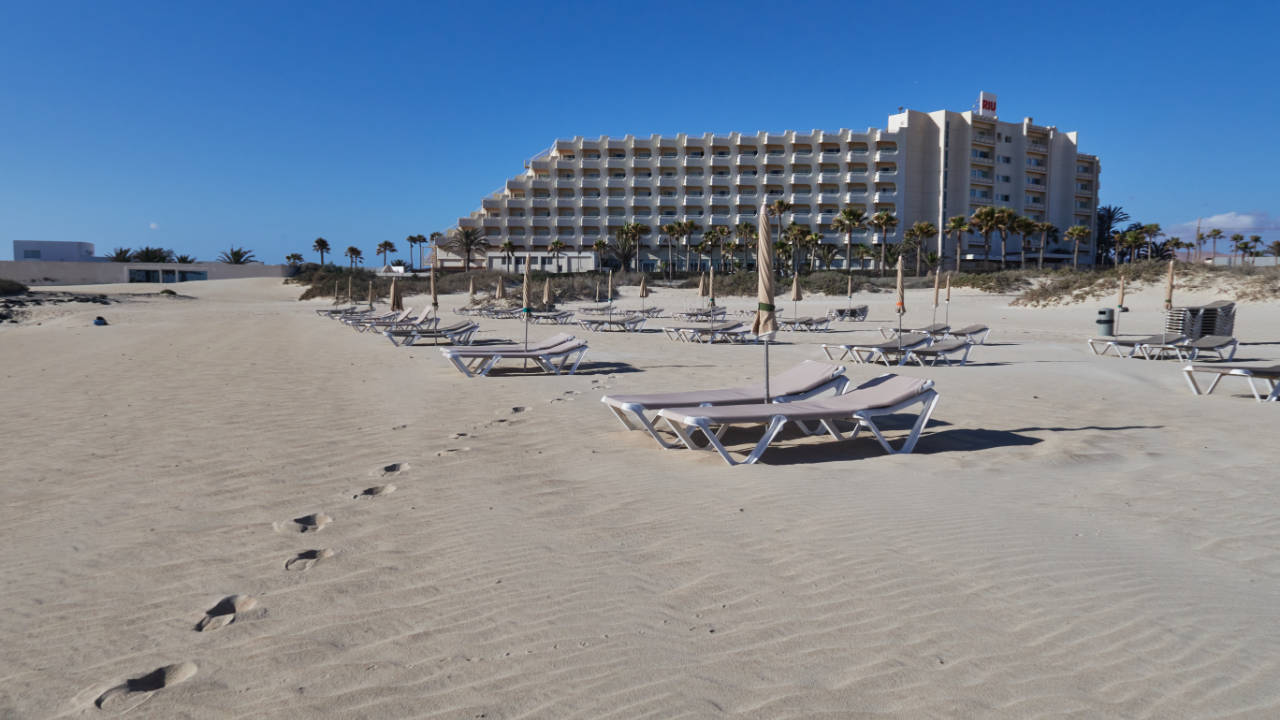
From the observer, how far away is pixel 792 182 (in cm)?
7175

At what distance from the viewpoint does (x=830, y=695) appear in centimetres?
241

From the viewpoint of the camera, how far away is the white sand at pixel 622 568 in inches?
96.7

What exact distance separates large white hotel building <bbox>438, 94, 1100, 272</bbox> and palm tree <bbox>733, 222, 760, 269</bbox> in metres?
2.64

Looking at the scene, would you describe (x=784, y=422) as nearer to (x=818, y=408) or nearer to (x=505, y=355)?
(x=818, y=408)

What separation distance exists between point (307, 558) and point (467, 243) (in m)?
63.2

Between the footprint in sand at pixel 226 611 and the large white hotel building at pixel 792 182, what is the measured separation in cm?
6802

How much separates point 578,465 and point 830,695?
325 cm

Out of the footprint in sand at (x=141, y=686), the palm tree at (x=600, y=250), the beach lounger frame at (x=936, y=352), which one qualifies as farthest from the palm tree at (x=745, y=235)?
the footprint in sand at (x=141, y=686)

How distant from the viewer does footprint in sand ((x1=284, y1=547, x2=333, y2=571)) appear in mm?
3477

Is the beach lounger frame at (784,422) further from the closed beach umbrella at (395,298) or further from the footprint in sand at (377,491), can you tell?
the closed beach umbrella at (395,298)

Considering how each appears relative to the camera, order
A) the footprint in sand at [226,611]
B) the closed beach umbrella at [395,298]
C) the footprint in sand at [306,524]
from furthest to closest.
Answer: the closed beach umbrella at [395,298], the footprint in sand at [306,524], the footprint in sand at [226,611]

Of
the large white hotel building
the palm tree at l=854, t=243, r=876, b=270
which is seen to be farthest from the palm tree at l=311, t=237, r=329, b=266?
the palm tree at l=854, t=243, r=876, b=270

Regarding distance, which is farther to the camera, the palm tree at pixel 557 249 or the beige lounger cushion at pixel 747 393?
the palm tree at pixel 557 249

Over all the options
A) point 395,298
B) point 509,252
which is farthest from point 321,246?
point 395,298
